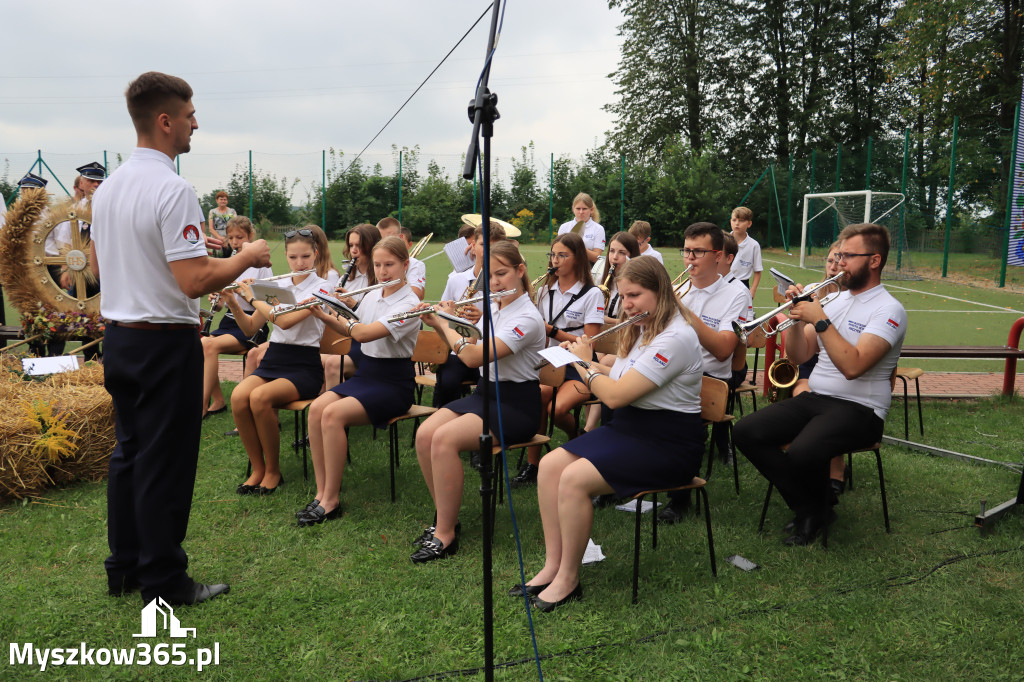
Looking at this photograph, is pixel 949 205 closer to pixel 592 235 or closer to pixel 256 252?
pixel 592 235

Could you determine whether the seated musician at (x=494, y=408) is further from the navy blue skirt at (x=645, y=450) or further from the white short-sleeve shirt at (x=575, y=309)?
the white short-sleeve shirt at (x=575, y=309)

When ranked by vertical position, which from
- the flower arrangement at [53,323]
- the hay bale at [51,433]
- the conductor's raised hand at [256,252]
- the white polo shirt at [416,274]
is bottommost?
the hay bale at [51,433]

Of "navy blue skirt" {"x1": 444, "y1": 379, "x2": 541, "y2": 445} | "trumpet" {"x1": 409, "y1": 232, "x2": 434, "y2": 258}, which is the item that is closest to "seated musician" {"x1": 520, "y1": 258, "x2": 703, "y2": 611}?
"navy blue skirt" {"x1": 444, "y1": 379, "x2": 541, "y2": 445}

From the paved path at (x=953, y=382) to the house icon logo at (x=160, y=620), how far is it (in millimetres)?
4182

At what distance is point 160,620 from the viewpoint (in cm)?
299

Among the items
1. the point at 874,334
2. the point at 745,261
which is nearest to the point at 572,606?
the point at 874,334

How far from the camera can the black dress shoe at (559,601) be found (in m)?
3.08

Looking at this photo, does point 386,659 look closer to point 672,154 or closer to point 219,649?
point 219,649

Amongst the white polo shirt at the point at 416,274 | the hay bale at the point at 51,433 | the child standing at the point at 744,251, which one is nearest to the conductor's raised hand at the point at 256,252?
the hay bale at the point at 51,433

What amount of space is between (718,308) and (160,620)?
10.4 ft

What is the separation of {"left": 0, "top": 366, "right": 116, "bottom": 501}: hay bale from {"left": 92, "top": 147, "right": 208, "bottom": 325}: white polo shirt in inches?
66.8

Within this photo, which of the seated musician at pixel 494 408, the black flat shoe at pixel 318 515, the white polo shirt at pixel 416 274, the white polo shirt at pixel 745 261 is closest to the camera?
the seated musician at pixel 494 408

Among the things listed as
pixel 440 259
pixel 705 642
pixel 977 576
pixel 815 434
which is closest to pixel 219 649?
pixel 705 642

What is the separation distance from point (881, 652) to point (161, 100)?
341cm
